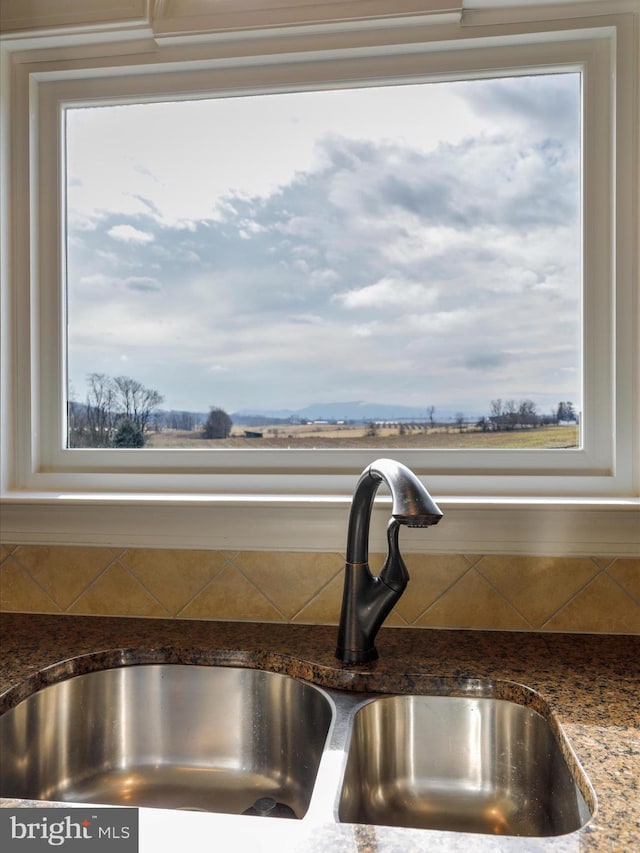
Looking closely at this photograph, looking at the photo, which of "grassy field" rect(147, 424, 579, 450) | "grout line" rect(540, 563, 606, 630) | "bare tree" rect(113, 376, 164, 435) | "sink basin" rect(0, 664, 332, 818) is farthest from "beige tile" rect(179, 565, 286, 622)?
"grout line" rect(540, 563, 606, 630)

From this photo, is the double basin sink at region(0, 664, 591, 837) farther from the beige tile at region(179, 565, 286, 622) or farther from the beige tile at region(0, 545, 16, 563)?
the beige tile at region(0, 545, 16, 563)

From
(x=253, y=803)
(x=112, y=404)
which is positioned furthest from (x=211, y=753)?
(x=112, y=404)

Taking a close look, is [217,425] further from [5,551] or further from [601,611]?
[601,611]

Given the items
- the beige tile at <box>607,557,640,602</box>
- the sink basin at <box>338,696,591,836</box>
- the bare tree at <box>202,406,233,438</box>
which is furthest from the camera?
the bare tree at <box>202,406,233,438</box>

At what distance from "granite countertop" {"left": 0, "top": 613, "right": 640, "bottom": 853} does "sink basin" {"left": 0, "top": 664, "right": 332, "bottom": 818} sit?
3 cm

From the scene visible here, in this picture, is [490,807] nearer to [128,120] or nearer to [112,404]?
[112,404]

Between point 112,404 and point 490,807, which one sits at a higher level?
point 112,404

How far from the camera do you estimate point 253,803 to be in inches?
37.5

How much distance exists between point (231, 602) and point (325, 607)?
0.18m

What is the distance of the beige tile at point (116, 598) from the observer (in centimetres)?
123

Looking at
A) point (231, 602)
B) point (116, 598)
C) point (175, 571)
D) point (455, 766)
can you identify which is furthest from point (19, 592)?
point (455, 766)

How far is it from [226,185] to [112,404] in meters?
0.54

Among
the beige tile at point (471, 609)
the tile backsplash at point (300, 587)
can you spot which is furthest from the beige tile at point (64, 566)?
the beige tile at point (471, 609)

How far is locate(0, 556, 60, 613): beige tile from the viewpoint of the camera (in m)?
1.26
